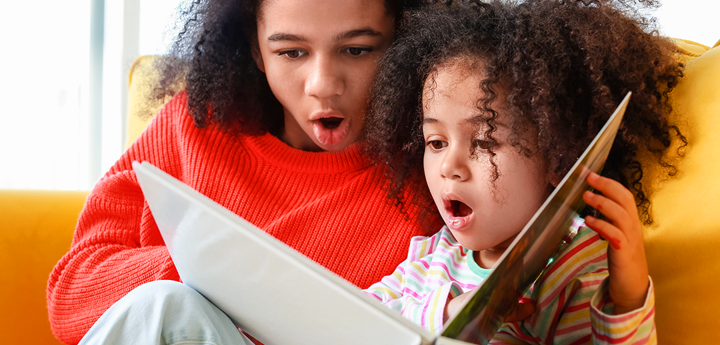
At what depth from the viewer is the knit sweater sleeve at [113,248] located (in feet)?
3.22

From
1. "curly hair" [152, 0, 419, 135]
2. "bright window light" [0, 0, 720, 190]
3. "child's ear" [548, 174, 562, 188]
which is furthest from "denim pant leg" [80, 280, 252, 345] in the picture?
"bright window light" [0, 0, 720, 190]

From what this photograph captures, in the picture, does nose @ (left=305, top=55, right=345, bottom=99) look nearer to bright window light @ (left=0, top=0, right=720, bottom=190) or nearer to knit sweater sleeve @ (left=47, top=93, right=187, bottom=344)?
knit sweater sleeve @ (left=47, top=93, right=187, bottom=344)

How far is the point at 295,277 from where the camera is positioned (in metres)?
0.41

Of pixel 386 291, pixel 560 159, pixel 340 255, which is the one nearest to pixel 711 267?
pixel 560 159

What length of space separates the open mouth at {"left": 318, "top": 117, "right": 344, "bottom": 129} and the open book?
0.45m

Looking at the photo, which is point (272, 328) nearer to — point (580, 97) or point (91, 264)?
point (580, 97)

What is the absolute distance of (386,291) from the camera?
2.88 ft

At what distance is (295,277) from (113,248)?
0.77m

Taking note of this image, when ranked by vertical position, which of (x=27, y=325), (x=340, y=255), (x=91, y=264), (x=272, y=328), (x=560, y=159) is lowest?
(x=27, y=325)

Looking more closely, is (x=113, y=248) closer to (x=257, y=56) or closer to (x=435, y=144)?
(x=257, y=56)

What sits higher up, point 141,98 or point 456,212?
point 456,212

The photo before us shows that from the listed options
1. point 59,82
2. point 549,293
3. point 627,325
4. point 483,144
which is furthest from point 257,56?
point 59,82

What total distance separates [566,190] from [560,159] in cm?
22

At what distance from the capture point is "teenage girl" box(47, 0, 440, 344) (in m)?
0.93
